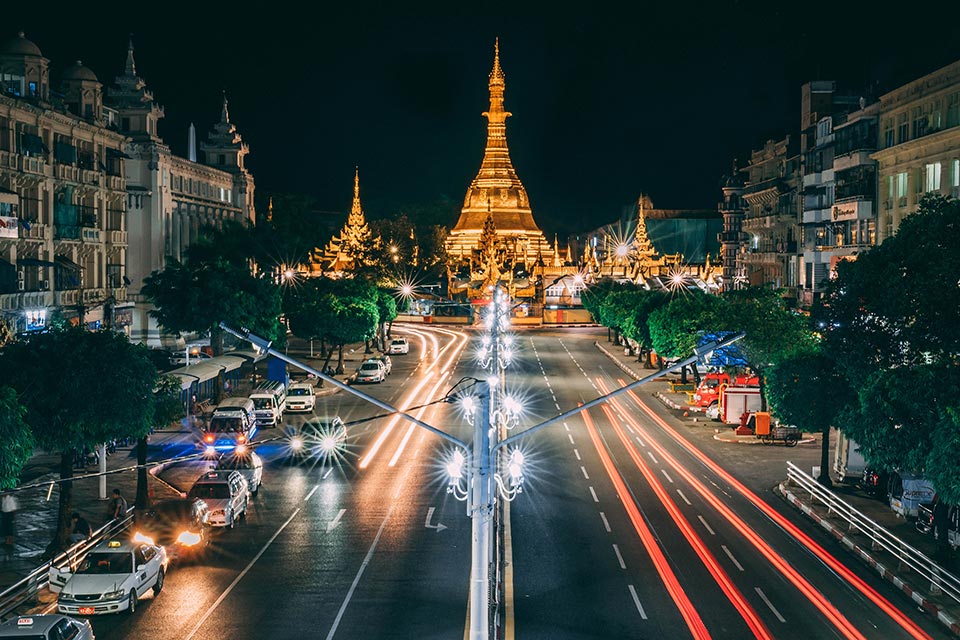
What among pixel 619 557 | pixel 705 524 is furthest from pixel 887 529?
pixel 619 557

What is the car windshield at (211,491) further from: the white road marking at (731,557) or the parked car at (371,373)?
the parked car at (371,373)

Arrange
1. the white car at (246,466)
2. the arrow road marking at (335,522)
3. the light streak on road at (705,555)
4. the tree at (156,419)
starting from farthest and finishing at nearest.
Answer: the white car at (246,466) → the tree at (156,419) → the arrow road marking at (335,522) → the light streak on road at (705,555)

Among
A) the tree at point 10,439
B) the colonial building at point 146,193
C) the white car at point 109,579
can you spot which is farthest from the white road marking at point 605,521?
the colonial building at point 146,193

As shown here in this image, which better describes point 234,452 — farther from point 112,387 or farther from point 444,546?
point 444,546

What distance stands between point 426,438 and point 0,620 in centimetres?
2909

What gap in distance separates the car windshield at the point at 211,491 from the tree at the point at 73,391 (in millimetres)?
2224

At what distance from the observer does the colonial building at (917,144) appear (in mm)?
61500

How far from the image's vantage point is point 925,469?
97.7ft

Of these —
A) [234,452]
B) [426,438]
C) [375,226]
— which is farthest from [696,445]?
[375,226]

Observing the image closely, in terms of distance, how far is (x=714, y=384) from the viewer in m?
64.9

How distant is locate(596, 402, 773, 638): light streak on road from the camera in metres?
26.2

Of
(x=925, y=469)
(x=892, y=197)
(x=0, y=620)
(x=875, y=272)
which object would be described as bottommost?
(x=0, y=620)

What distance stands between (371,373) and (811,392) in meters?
37.3

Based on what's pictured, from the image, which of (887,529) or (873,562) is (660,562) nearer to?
(873,562)
